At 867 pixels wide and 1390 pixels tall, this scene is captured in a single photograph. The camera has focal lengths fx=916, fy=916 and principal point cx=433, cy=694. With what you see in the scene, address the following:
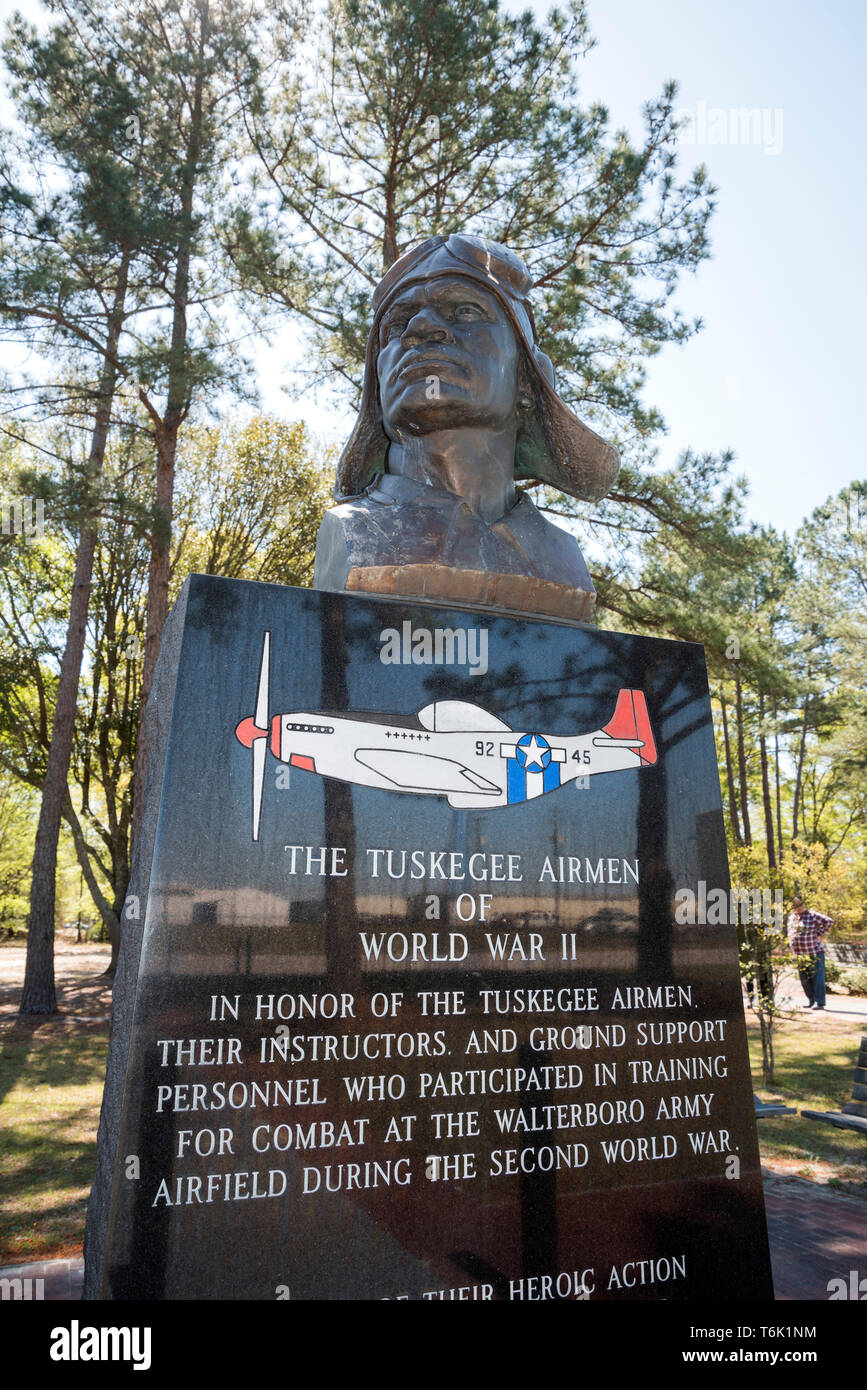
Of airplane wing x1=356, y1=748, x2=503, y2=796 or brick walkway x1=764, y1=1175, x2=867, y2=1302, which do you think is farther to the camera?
brick walkway x1=764, y1=1175, x2=867, y2=1302

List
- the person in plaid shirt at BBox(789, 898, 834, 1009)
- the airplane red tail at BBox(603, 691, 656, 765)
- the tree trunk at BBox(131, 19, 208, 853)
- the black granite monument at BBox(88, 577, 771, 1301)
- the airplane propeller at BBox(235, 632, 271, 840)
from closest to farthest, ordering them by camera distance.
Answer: the black granite monument at BBox(88, 577, 771, 1301) < the airplane propeller at BBox(235, 632, 271, 840) < the airplane red tail at BBox(603, 691, 656, 765) < the tree trunk at BBox(131, 19, 208, 853) < the person in plaid shirt at BBox(789, 898, 834, 1009)

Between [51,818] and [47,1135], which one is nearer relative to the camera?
[47,1135]

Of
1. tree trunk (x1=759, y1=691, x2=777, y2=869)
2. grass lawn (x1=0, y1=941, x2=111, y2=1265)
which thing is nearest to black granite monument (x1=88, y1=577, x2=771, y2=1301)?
grass lawn (x1=0, y1=941, x2=111, y2=1265)

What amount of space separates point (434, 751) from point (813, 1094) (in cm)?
758

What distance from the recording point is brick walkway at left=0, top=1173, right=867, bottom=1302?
3.44 metres

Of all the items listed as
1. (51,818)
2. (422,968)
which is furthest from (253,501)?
(422,968)

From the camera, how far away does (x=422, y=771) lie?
2584 mm

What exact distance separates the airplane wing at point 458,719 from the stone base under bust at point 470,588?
504mm

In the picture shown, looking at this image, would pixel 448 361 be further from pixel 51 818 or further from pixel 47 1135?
pixel 51 818

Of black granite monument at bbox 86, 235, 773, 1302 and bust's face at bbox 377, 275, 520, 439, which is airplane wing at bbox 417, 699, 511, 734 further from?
bust's face at bbox 377, 275, 520, 439

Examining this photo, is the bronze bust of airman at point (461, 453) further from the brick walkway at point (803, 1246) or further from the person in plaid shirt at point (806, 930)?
the person in plaid shirt at point (806, 930)

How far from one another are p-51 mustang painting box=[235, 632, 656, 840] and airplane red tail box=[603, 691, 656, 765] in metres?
0.02

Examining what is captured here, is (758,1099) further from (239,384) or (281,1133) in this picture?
(239,384)

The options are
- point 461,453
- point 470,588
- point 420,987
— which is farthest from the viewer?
point 461,453
